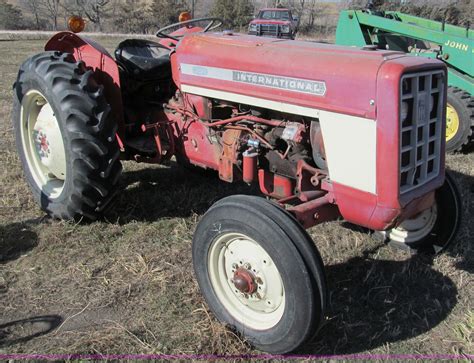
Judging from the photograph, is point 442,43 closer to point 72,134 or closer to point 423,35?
point 423,35

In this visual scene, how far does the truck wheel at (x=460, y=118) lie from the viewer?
571 centimetres

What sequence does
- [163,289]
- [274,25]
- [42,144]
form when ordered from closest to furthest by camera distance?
[163,289]
[42,144]
[274,25]

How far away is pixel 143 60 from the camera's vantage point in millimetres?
3955

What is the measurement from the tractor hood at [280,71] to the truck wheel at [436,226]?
1.15m

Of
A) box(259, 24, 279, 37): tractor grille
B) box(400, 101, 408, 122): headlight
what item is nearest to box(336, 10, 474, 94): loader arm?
box(400, 101, 408, 122): headlight

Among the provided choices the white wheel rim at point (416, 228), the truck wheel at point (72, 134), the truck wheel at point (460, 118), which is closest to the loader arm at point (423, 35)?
the truck wheel at point (460, 118)

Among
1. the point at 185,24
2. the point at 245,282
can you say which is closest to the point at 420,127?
the point at 245,282

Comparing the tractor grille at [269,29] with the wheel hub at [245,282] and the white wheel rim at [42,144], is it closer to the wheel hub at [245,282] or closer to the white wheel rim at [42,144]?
the white wheel rim at [42,144]

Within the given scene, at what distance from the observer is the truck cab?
64.9 feet

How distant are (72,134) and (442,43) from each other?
5019 mm

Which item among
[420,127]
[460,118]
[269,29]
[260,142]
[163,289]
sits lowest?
[163,289]

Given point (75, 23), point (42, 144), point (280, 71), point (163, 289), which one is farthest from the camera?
point (42, 144)

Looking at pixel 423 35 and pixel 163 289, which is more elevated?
pixel 423 35

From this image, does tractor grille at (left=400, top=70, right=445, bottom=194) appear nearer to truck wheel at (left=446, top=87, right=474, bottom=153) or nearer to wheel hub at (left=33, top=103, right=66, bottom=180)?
wheel hub at (left=33, top=103, right=66, bottom=180)
